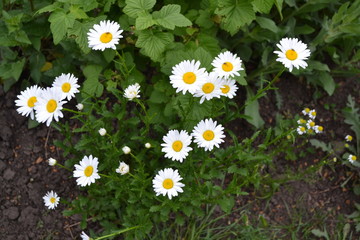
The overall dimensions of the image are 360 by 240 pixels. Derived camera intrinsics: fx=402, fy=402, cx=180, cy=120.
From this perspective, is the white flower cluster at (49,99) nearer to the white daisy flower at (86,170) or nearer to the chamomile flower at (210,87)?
the white daisy flower at (86,170)

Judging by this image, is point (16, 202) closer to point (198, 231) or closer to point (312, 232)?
point (198, 231)

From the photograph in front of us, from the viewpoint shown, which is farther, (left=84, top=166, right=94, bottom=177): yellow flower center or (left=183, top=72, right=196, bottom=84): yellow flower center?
(left=84, top=166, right=94, bottom=177): yellow flower center

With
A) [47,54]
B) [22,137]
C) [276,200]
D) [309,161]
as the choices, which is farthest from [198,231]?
[47,54]

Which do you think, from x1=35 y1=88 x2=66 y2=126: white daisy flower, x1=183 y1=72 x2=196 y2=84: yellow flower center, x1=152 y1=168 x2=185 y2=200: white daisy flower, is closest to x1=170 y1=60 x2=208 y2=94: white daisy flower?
x1=183 y1=72 x2=196 y2=84: yellow flower center

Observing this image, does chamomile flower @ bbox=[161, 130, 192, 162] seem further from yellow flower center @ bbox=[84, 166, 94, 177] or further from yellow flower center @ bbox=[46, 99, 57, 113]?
yellow flower center @ bbox=[46, 99, 57, 113]

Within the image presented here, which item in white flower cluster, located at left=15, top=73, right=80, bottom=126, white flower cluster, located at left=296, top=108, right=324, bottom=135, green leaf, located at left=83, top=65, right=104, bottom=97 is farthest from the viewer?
white flower cluster, located at left=296, top=108, right=324, bottom=135

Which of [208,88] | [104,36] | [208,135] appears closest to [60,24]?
[104,36]
